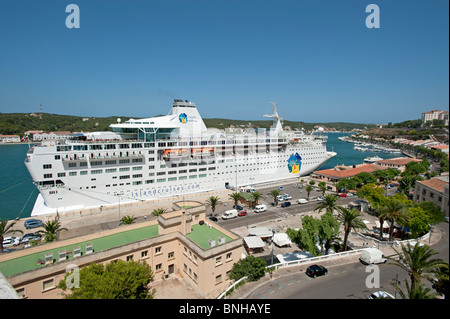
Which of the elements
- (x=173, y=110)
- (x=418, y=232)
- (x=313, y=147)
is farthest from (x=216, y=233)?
(x=313, y=147)

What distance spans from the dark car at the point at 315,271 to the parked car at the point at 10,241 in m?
23.5

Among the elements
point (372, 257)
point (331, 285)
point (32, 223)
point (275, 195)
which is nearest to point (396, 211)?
point (372, 257)

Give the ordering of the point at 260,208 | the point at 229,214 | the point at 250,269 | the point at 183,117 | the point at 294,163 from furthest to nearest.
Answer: the point at 294,163
the point at 183,117
the point at 260,208
the point at 229,214
the point at 250,269

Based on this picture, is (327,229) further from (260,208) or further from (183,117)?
(183,117)

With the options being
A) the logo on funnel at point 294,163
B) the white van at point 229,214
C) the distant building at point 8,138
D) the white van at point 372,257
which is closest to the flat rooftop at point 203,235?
the white van at point 372,257

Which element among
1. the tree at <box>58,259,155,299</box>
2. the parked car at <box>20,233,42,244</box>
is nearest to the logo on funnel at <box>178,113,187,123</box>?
the parked car at <box>20,233,42,244</box>

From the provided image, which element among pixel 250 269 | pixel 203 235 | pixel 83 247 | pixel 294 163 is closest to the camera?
pixel 250 269

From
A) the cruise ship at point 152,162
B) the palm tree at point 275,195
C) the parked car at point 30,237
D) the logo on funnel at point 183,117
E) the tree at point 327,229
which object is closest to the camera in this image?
the tree at point 327,229

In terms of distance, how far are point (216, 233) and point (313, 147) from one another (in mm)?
36142

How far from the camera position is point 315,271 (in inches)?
515

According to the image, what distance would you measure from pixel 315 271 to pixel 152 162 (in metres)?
23.7

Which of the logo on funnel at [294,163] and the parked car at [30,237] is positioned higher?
the logo on funnel at [294,163]

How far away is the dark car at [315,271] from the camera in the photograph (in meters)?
13.1

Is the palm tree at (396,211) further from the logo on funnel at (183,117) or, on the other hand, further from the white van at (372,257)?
the logo on funnel at (183,117)
